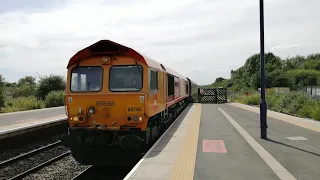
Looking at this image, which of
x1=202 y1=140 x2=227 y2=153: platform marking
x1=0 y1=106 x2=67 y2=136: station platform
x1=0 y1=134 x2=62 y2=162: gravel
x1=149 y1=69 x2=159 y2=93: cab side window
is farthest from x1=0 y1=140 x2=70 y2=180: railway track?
x1=202 y1=140 x2=227 y2=153: platform marking

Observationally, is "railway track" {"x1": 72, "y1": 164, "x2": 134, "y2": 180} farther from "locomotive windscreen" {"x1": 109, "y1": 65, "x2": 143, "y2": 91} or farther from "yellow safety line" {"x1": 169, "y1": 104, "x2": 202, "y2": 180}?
"locomotive windscreen" {"x1": 109, "y1": 65, "x2": 143, "y2": 91}

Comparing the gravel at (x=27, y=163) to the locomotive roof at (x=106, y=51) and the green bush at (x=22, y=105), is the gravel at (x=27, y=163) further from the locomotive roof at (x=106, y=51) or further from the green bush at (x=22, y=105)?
the green bush at (x=22, y=105)

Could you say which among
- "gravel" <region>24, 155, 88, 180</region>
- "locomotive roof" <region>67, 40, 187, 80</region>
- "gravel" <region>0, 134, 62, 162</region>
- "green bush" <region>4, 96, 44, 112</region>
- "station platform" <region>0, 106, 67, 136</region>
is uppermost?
"locomotive roof" <region>67, 40, 187, 80</region>

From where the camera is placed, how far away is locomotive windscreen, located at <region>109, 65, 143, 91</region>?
918 cm

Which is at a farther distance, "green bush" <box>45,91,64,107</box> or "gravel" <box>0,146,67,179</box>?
"green bush" <box>45,91,64,107</box>

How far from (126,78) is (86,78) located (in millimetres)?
1244

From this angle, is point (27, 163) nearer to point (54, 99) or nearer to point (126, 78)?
point (126, 78)

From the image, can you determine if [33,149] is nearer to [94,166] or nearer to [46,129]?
[46,129]

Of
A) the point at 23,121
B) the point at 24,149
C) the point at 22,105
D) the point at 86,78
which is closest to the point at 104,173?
the point at 86,78

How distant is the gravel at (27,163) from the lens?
10.3m

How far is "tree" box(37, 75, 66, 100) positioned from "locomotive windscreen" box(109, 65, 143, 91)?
31.5 meters

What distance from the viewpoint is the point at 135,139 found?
863 cm

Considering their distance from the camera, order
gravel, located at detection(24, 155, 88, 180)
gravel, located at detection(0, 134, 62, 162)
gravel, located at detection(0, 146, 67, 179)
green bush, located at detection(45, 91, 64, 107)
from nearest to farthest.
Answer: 1. gravel, located at detection(24, 155, 88, 180)
2. gravel, located at detection(0, 146, 67, 179)
3. gravel, located at detection(0, 134, 62, 162)
4. green bush, located at detection(45, 91, 64, 107)

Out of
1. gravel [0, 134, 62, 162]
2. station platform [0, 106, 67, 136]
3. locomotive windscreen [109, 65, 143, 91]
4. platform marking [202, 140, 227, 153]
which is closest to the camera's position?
locomotive windscreen [109, 65, 143, 91]
